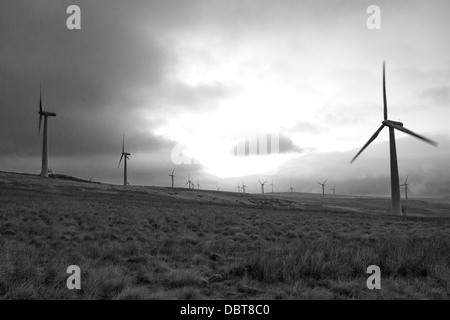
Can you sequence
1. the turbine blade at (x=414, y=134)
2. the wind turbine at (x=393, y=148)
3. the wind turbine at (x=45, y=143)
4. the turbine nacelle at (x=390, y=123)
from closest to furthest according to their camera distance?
the turbine blade at (x=414, y=134)
the wind turbine at (x=393, y=148)
the turbine nacelle at (x=390, y=123)
the wind turbine at (x=45, y=143)

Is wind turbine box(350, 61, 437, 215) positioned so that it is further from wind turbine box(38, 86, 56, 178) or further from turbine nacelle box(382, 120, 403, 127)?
wind turbine box(38, 86, 56, 178)

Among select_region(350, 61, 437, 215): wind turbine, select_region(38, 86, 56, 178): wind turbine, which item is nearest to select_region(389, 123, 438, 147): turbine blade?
select_region(350, 61, 437, 215): wind turbine

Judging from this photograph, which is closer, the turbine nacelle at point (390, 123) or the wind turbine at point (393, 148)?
the wind turbine at point (393, 148)

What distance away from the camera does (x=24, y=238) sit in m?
14.7

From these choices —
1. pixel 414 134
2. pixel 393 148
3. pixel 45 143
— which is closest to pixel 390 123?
pixel 393 148

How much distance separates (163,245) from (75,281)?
A: 749 cm

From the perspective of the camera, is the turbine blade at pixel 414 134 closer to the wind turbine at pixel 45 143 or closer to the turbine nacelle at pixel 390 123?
the turbine nacelle at pixel 390 123

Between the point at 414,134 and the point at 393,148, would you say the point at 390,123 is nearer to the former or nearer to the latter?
the point at 393,148

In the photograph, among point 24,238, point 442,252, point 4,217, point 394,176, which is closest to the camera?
point 442,252

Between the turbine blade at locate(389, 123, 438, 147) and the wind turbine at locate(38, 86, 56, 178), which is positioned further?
the wind turbine at locate(38, 86, 56, 178)

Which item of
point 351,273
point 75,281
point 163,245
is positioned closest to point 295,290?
point 351,273

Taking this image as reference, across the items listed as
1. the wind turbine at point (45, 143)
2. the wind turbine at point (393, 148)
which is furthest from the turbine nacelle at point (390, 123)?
the wind turbine at point (45, 143)

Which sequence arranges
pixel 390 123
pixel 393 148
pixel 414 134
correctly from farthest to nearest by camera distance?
pixel 390 123 < pixel 393 148 < pixel 414 134

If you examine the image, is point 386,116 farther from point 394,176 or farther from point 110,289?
point 110,289
